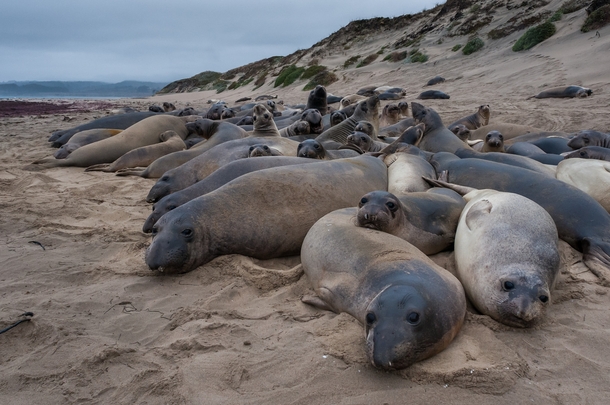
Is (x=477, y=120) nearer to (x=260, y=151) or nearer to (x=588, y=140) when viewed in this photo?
(x=588, y=140)

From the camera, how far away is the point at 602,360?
2.46 meters

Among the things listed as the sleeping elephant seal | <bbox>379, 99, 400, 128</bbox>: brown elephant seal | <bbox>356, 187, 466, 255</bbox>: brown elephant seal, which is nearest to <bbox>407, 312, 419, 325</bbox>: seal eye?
<bbox>356, 187, 466, 255</bbox>: brown elephant seal

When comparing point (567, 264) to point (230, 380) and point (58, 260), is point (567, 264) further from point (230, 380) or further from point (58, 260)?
point (58, 260)

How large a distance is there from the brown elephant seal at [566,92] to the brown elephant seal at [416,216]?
765 cm

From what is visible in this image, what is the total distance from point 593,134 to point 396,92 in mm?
8923

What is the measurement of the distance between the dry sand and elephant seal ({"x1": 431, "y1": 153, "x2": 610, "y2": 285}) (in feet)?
0.42

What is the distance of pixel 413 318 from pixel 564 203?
2.29 m

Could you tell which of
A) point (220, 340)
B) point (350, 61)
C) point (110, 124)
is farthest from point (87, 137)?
point (350, 61)

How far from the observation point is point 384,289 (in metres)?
2.70

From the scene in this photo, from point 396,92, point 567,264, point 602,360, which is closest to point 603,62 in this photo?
point 396,92

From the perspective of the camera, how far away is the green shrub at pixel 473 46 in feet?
55.2

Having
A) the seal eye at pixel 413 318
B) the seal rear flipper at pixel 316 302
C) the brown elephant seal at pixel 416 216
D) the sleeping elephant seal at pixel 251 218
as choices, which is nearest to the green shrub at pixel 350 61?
the sleeping elephant seal at pixel 251 218

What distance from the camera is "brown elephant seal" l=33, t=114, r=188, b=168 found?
7.64m

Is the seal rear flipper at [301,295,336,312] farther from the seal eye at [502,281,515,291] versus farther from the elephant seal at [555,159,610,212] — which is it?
the elephant seal at [555,159,610,212]
